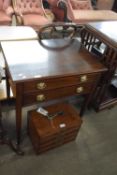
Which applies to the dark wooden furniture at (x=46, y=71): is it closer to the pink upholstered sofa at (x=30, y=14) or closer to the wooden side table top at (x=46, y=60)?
the wooden side table top at (x=46, y=60)

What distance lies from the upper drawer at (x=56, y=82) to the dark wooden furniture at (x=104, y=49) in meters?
0.28

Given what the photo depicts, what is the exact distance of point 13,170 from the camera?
4.46 feet

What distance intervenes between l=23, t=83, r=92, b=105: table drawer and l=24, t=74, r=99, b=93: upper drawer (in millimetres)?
42

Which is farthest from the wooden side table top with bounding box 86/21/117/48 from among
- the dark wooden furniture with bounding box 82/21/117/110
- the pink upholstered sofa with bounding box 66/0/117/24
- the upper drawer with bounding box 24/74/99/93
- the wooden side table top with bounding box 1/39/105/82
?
the pink upholstered sofa with bounding box 66/0/117/24

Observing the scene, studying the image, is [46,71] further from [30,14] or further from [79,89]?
[30,14]

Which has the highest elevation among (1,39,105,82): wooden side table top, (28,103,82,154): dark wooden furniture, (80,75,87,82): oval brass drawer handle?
(1,39,105,82): wooden side table top

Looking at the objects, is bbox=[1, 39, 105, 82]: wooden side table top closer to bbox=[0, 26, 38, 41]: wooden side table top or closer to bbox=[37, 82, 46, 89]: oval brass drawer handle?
bbox=[37, 82, 46, 89]: oval brass drawer handle

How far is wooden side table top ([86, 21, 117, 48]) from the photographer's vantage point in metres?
1.53

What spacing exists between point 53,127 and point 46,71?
45 centimetres

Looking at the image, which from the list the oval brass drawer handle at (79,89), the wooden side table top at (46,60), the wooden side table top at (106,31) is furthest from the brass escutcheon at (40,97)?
the wooden side table top at (106,31)

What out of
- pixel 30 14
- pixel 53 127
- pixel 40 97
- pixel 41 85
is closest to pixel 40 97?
pixel 40 97

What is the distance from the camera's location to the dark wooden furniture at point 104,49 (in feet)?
5.06

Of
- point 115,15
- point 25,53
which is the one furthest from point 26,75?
point 115,15

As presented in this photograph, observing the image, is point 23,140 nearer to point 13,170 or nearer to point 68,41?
point 13,170
